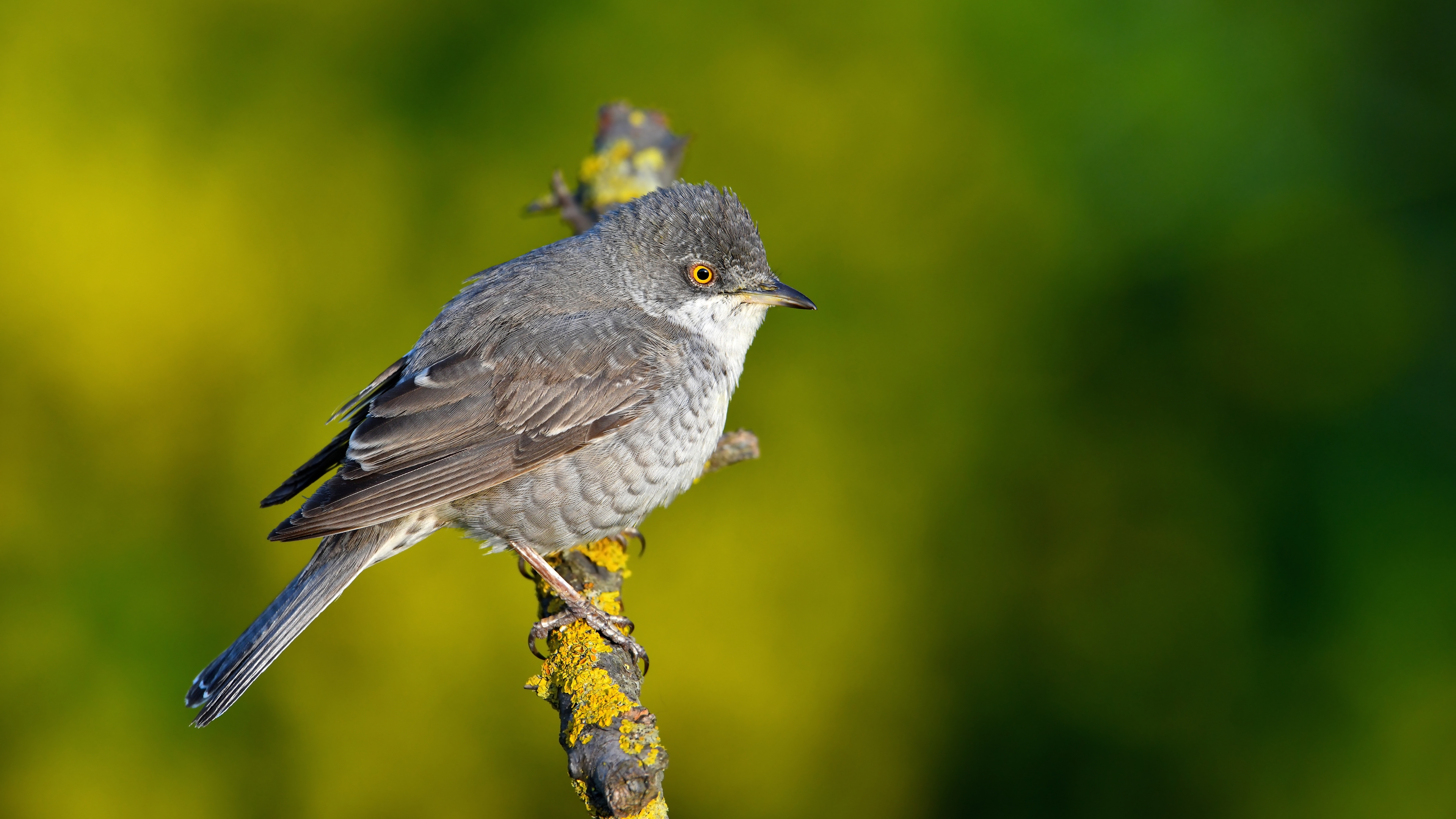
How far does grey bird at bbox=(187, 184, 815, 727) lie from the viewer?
117 inches

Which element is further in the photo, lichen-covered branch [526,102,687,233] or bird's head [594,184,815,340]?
lichen-covered branch [526,102,687,233]

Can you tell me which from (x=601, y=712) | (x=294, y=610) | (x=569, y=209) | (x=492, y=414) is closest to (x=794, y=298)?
(x=492, y=414)

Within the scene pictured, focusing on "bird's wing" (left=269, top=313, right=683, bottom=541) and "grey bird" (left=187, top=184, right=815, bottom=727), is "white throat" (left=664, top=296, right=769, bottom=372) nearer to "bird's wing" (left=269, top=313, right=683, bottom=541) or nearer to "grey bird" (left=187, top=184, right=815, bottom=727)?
"grey bird" (left=187, top=184, right=815, bottom=727)

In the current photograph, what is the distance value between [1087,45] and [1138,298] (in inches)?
48.4

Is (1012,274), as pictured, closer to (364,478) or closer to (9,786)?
(364,478)

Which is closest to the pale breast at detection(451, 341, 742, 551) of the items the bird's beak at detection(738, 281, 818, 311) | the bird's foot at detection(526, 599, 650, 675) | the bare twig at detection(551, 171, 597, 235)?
the bird's foot at detection(526, 599, 650, 675)

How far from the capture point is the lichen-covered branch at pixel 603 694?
2.14 m

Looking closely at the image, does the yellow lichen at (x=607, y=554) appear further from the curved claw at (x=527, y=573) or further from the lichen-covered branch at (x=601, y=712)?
the curved claw at (x=527, y=573)

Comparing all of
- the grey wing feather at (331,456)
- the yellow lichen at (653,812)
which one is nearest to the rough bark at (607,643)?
the yellow lichen at (653,812)

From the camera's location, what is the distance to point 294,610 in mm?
2912

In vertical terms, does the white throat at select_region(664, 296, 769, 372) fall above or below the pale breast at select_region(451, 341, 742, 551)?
above

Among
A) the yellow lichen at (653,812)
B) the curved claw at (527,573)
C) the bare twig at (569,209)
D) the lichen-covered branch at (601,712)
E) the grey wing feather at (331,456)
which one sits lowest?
the yellow lichen at (653,812)

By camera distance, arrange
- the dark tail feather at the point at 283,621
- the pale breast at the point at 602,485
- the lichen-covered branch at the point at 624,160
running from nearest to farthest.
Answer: the dark tail feather at the point at 283,621 → the pale breast at the point at 602,485 → the lichen-covered branch at the point at 624,160

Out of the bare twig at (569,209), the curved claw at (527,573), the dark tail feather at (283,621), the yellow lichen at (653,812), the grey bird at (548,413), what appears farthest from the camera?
the bare twig at (569,209)
